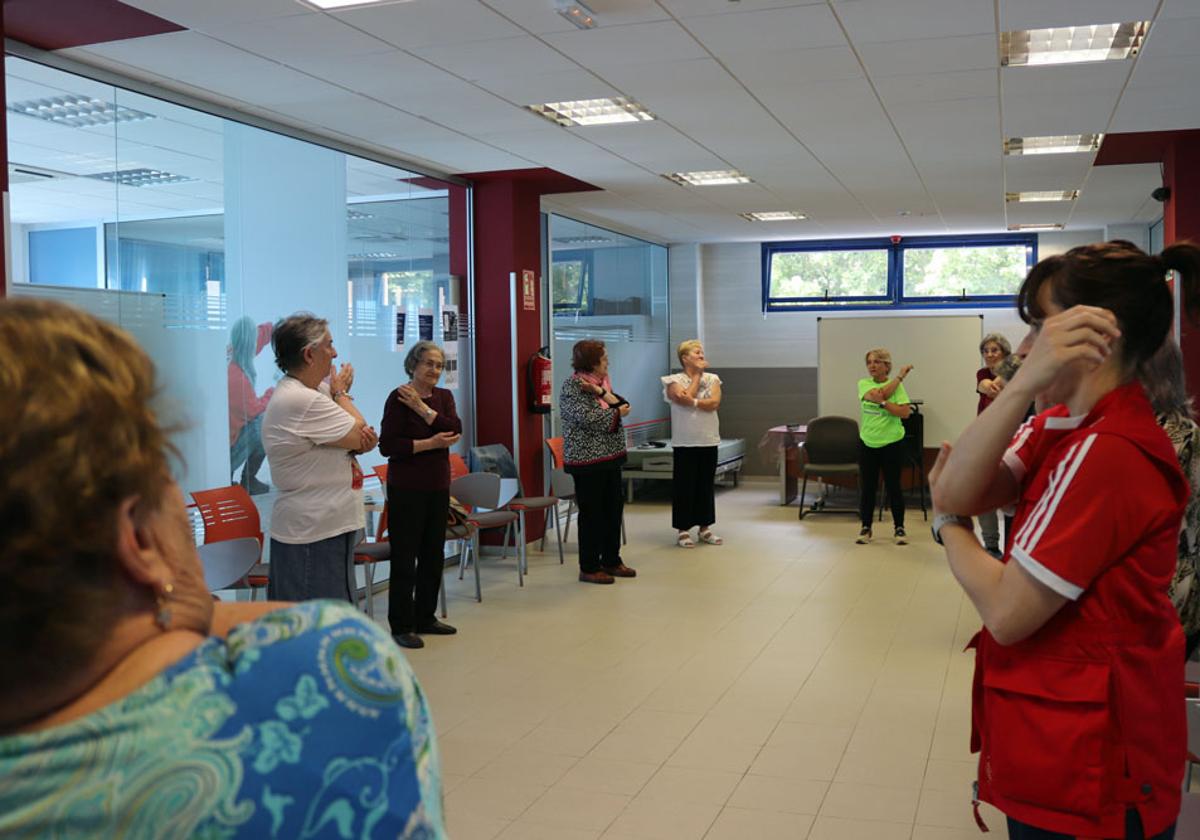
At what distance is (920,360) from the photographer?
11.1 m

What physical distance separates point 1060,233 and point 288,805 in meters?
13.5

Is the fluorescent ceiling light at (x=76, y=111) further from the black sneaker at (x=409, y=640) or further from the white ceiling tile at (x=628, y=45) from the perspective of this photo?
the black sneaker at (x=409, y=640)

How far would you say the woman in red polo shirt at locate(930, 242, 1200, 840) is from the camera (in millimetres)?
1483

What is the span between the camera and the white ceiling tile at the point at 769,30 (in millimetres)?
4383

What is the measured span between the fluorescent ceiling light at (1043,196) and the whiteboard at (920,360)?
1355 millimetres

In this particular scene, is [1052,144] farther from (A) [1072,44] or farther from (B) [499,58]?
(B) [499,58]

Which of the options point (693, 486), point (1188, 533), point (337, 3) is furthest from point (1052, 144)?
point (1188, 533)

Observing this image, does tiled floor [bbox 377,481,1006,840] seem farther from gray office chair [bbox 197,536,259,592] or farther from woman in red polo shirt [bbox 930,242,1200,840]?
woman in red polo shirt [bbox 930,242,1200,840]

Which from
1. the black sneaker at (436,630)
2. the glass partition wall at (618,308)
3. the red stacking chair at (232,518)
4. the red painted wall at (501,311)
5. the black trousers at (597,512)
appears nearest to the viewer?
the red stacking chair at (232,518)

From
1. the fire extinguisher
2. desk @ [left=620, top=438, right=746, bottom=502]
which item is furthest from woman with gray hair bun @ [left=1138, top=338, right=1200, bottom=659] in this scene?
desk @ [left=620, top=438, right=746, bottom=502]

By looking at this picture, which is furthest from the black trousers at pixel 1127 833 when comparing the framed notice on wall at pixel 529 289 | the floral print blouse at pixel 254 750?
the framed notice on wall at pixel 529 289

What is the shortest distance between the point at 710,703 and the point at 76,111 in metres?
3.98

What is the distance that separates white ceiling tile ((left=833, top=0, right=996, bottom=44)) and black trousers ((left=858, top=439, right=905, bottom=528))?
481 centimetres

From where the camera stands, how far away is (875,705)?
4742 millimetres
